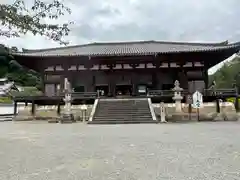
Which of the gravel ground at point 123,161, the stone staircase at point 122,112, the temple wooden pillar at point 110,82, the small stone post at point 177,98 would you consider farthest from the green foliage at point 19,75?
Answer: the gravel ground at point 123,161

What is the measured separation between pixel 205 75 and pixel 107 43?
11.7 meters

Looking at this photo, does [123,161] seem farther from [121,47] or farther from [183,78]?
[121,47]

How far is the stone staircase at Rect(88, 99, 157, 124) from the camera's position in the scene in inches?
734

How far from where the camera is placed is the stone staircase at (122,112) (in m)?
18.7

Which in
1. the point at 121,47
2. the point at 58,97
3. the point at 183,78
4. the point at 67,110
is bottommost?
the point at 67,110

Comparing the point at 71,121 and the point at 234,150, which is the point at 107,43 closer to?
the point at 71,121

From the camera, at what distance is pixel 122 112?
20281 mm

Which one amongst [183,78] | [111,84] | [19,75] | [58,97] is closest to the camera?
[58,97]

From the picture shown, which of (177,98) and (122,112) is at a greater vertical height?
(177,98)

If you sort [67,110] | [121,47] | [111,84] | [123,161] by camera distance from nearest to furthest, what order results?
[123,161], [67,110], [111,84], [121,47]

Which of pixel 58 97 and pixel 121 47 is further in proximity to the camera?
pixel 121 47

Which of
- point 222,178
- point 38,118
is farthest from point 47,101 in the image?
point 222,178

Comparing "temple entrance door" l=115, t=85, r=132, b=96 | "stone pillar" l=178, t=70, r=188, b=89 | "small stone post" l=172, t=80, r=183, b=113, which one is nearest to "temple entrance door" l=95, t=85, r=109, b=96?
"temple entrance door" l=115, t=85, r=132, b=96

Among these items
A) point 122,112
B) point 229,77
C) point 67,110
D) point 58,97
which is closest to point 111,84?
point 58,97
